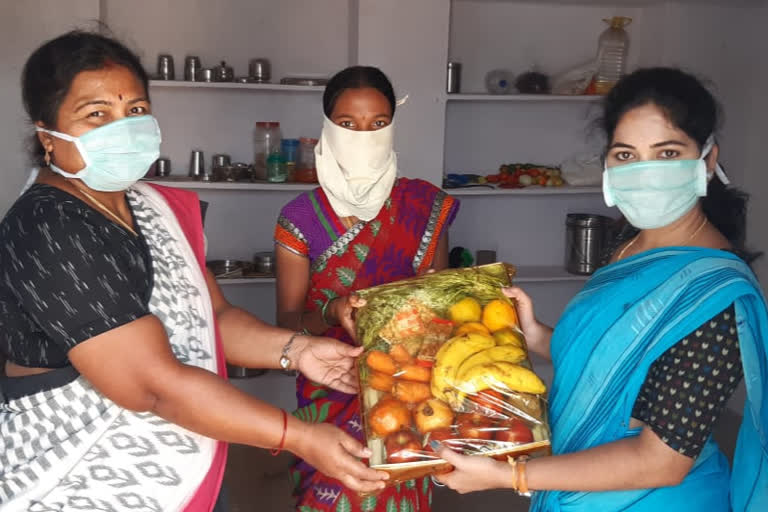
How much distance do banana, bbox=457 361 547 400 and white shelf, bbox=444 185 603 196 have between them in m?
2.73

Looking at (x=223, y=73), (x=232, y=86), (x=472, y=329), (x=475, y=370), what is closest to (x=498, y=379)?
(x=475, y=370)

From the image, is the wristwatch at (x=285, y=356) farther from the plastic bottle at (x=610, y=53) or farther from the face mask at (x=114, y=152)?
the plastic bottle at (x=610, y=53)

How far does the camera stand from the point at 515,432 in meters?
1.48

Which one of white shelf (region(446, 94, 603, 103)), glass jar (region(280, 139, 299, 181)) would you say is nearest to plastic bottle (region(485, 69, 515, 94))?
white shelf (region(446, 94, 603, 103))

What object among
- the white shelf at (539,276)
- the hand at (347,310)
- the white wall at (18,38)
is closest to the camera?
the hand at (347,310)

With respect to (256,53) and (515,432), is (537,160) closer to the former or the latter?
(256,53)

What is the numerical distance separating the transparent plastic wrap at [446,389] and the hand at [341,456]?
3cm

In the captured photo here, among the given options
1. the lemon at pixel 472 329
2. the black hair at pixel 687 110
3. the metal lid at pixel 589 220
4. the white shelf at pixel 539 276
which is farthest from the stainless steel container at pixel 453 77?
the lemon at pixel 472 329

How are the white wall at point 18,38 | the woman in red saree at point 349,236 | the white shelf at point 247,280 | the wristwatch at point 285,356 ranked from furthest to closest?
1. the white shelf at point 247,280
2. the white wall at point 18,38
3. the woman in red saree at point 349,236
4. the wristwatch at point 285,356

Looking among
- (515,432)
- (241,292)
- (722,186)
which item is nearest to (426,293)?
(515,432)

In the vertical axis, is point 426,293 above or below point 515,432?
above

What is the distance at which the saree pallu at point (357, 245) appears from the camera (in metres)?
2.26

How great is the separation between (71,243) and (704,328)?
111cm

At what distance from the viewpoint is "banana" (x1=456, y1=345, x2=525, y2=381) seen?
4.86ft
